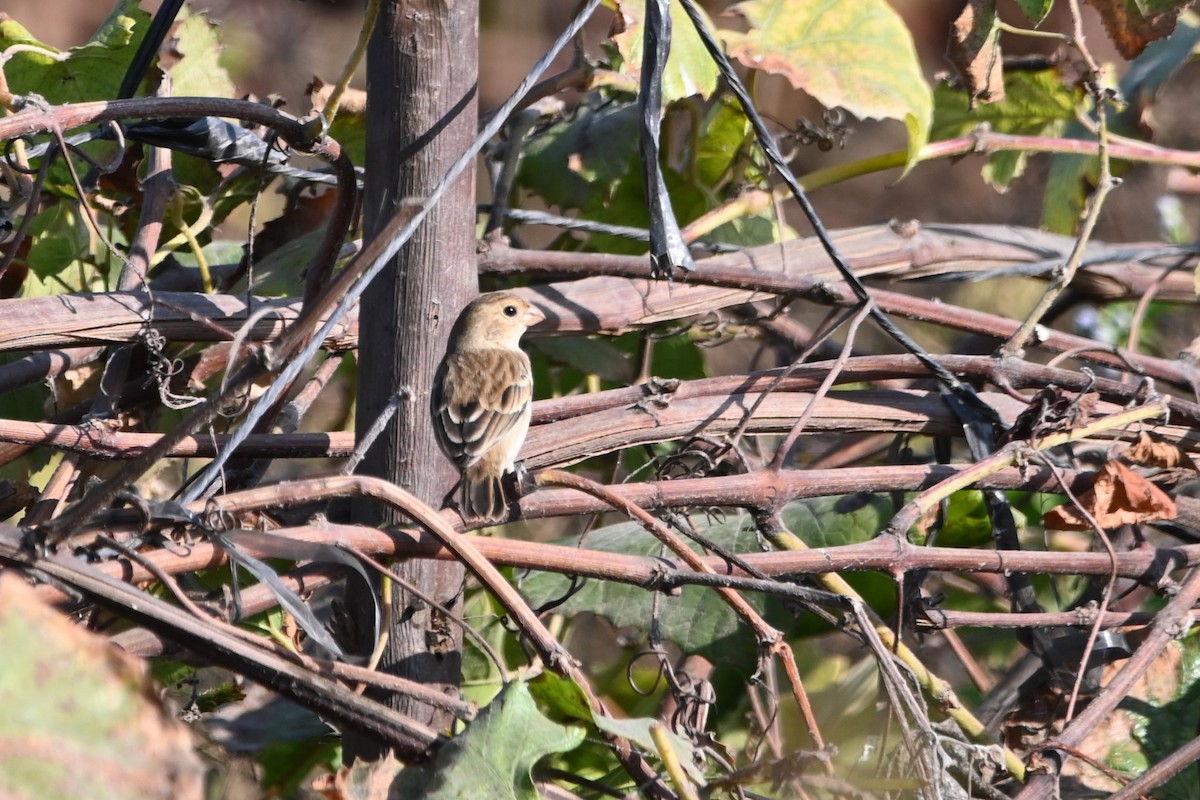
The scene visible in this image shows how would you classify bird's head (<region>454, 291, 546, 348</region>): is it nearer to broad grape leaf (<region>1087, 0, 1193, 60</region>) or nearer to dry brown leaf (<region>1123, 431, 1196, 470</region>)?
dry brown leaf (<region>1123, 431, 1196, 470</region>)

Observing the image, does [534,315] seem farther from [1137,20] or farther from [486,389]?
[1137,20]

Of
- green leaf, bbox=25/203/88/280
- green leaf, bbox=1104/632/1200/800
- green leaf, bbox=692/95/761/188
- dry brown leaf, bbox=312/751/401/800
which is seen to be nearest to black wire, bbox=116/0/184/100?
green leaf, bbox=25/203/88/280

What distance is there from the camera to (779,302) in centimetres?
312

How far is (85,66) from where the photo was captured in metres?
3.06

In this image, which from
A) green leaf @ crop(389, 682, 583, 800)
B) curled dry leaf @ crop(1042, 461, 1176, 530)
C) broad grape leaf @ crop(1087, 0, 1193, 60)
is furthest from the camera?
broad grape leaf @ crop(1087, 0, 1193, 60)

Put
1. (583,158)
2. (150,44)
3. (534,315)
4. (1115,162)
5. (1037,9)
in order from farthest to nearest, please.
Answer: (1115,162) < (583,158) < (534,315) < (1037,9) < (150,44)

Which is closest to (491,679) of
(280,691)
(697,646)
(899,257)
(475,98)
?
(697,646)

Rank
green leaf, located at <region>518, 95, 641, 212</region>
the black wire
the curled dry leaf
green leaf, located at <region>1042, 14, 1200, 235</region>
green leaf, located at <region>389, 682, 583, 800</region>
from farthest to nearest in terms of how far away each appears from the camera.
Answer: green leaf, located at <region>1042, 14, 1200, 235</region>
green leaf, located at <region>518, 95, 641, 212</region>
the curled dry leaf
the black wire
green leaf, located at <region>389, 682, 583, 800</region>

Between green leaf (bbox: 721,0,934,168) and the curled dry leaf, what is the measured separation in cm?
97

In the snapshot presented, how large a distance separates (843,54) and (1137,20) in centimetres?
77

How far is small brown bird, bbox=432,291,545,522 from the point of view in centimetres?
269

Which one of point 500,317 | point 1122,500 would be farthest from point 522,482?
point 1122,500

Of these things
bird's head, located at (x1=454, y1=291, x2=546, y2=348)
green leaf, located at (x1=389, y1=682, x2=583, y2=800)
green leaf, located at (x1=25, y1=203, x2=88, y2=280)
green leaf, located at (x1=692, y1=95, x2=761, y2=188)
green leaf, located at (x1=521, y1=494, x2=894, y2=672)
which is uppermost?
green leaf, located at (x1=692, y1=95, x2=761, y2=188)

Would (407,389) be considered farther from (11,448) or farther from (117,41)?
(117,41)
